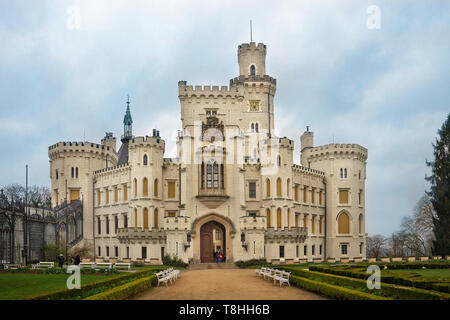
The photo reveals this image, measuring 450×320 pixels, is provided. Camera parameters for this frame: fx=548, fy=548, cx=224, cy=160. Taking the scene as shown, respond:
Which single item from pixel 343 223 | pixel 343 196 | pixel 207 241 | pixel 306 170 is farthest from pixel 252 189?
pixel 343 223

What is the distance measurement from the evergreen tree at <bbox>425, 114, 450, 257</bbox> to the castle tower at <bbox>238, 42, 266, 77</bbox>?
79.0 feet

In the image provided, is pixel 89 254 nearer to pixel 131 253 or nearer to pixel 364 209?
pixel 131 253

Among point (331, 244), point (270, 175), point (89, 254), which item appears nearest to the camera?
point (270, 175)

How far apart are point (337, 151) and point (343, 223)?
369 inches

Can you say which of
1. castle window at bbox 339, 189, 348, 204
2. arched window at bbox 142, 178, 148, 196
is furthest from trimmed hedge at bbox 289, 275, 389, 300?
castle window at bbox 339, 189, 348, 204

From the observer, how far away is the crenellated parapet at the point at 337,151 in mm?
70750

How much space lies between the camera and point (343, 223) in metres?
71.0

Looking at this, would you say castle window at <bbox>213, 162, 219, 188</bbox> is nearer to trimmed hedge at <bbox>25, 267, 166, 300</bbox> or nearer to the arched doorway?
the arched doorway

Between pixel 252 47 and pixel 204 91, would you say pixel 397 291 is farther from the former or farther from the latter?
pixel 252 47

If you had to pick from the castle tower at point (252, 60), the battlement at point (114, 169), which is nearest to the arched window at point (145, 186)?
the battlement at point (114, 169)

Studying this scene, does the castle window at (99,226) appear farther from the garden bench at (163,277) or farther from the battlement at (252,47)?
the garden bench at (163,277)

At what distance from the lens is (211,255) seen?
5706 cm
